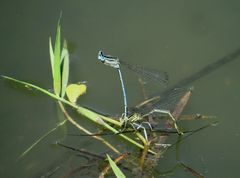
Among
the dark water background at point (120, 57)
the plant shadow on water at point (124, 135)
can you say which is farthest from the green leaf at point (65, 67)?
the dark water background at point (120, 57)

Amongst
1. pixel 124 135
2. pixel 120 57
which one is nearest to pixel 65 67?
pixel 120 57

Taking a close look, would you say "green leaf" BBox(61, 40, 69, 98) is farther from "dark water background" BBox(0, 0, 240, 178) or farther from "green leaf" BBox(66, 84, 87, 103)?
"dark water background" BBox(0, 0, 240, 178)

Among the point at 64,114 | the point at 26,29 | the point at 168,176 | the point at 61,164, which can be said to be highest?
the point at 26,29

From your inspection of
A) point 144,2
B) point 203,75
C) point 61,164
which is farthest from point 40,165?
point 144,2

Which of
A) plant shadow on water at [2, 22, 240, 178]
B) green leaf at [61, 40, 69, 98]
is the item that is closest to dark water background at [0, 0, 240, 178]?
plant shadow on water at [2, 22, 240, 178]

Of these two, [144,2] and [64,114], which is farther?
[144,2]

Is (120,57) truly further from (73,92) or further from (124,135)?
(124,135)

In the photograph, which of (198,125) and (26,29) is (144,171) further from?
(26,29)

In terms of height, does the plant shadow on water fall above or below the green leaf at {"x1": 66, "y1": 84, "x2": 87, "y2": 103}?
below
